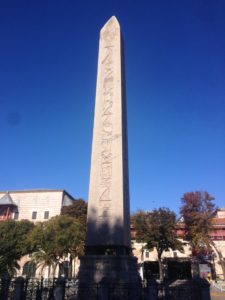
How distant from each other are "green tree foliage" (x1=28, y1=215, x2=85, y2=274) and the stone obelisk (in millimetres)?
15899

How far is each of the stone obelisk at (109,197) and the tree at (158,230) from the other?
2002 centimetres

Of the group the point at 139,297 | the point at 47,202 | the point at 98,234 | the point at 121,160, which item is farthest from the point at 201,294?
the point at 47,202

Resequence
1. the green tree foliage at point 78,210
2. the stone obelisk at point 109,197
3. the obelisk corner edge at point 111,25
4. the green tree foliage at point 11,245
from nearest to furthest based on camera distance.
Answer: the stone obelisk at point 109,197 → the obelisk corner edge at point 111,25 → the green tree foliage at point 11,245 → the green tree foliage at point 78,210

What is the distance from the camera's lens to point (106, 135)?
11.7 metres

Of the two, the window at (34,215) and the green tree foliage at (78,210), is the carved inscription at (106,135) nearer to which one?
A: the green tree foliage at (78,210)

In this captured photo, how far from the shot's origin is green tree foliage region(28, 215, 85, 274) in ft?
82.9

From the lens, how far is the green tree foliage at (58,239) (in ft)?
82.9

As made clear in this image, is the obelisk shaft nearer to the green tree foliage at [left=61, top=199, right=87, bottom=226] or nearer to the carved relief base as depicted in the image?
the carved relief base

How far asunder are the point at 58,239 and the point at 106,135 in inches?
645

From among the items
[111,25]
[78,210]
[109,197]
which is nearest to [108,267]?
[109,197]

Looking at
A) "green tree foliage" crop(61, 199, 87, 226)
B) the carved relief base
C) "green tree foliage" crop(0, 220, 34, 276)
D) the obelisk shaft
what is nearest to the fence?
the carved relief base

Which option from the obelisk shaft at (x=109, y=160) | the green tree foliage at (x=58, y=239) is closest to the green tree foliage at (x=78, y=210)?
the green tree foliage at (x=58, y=239)

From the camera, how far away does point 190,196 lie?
33.4 metres

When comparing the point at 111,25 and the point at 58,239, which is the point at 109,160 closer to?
the point at 111,25
